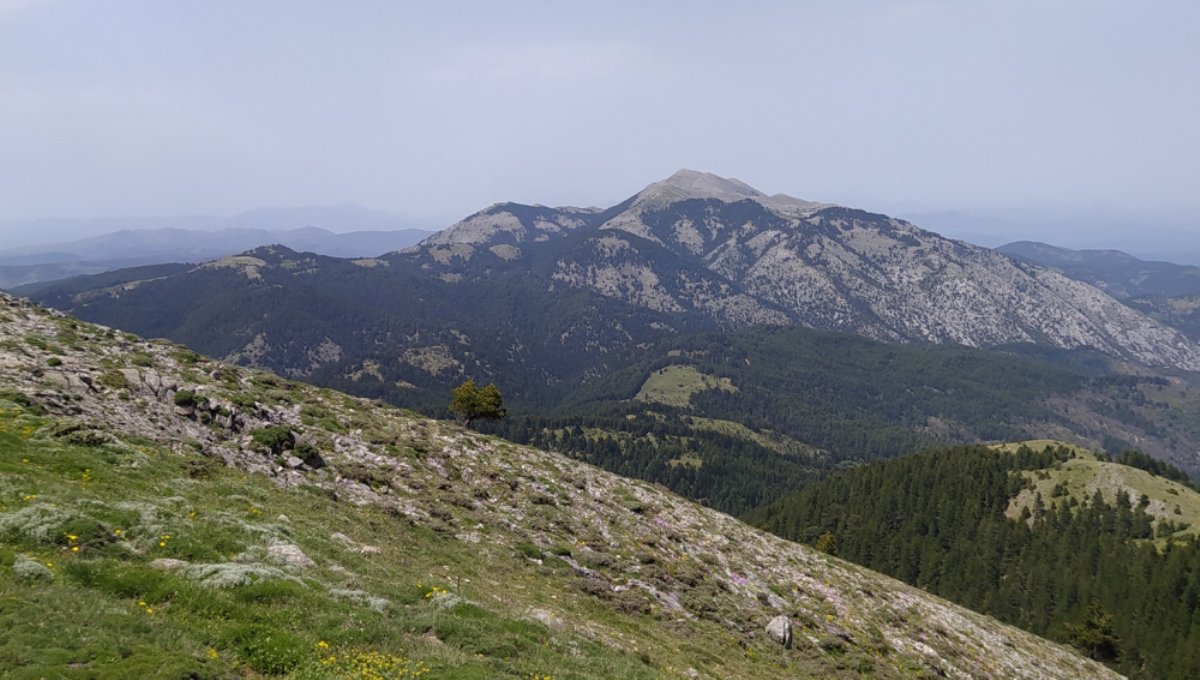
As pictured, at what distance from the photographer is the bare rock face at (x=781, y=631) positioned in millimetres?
40125

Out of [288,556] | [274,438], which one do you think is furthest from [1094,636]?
[274,438]

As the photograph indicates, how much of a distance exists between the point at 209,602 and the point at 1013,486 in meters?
235

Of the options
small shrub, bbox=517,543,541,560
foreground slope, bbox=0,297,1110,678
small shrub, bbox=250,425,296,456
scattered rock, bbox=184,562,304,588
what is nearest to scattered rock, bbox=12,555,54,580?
foreground slope, bbox=0,297,1110,678

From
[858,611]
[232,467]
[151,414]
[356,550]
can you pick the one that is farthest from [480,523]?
[858,611]

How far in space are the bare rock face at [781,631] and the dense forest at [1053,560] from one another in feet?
280

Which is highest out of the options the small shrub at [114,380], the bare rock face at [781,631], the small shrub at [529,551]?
the small shrub at [114,380]

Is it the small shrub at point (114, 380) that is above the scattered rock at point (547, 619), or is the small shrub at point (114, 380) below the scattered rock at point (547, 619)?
above

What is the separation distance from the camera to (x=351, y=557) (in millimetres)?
27250

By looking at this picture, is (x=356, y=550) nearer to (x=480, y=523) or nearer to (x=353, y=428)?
(x=480, y=523)

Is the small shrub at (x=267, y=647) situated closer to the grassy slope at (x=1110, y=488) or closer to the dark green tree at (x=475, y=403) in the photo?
the dark green tree at (x=475, y=403)

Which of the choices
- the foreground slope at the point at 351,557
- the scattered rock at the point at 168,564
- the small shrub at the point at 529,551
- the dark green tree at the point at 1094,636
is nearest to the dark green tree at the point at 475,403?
the foreground slope at the point at 351,557

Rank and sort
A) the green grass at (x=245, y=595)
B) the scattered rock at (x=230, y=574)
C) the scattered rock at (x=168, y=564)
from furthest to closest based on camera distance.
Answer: the scattered rock at (x=168, y=564)
the scattered rock at (x=230, y=574)
the green grass at (x=245, y=595)

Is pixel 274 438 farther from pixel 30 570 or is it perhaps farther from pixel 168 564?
pixel 30 570

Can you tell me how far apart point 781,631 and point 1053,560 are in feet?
566
